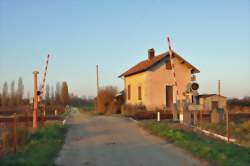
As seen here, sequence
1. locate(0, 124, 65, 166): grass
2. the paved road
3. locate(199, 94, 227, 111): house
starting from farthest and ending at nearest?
locate(199, 94, 227, 111): house
the paved road
locate(0, 124, 65, 166): grass

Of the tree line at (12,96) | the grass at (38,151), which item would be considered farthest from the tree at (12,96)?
the grass at (38,151)

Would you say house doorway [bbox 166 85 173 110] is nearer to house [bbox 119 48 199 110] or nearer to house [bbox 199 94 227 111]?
house [bbox 119 48 199 110]

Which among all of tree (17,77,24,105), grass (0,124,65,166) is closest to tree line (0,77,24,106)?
tree (17,77,24,105)

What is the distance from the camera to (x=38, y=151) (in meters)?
12.5

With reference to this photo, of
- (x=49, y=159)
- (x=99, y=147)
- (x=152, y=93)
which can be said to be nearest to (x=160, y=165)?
(x=49, y=159)

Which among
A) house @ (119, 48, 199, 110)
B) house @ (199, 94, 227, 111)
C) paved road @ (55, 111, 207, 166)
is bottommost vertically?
paved road @ (55, 111, 207, 166)

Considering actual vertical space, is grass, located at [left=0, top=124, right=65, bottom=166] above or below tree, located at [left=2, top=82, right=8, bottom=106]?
below

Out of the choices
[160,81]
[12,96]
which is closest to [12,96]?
[12,96]

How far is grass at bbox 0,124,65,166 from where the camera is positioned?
10130mm

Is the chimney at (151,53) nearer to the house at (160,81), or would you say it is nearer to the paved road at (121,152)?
the house at (160,81)

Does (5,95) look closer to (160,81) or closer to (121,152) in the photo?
(160,81)

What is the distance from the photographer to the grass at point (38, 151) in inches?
399

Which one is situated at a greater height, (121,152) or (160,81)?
Result: (160,81)

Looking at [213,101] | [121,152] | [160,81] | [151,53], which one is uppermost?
[151,53]
